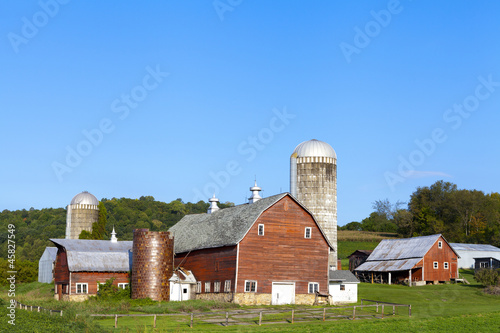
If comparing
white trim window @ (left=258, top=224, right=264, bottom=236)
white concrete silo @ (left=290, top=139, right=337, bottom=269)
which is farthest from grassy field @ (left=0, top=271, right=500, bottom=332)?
white concrete silo @ (left=290, top=139, right=337, bottom=269)

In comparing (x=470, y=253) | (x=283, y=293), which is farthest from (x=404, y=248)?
(x=283, y=293)

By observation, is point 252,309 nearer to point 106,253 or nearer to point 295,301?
point 295,301

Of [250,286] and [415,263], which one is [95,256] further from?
[415,263]

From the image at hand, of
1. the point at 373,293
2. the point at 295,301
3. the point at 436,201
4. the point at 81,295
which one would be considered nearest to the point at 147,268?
the point at 81,295

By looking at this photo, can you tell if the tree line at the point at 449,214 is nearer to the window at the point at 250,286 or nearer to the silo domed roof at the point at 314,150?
the silo domed roof at the point at 314,150

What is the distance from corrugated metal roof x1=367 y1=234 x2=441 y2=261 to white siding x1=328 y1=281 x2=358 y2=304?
53.7 ft

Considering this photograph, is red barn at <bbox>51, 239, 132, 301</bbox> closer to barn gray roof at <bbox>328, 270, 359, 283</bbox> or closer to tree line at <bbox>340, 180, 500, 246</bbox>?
barn gray roof at <bbox>328, 270, 359, 283</bbox>

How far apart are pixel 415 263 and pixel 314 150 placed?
48.8 ft

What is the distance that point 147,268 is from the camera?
46562mm

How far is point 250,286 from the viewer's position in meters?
44.7

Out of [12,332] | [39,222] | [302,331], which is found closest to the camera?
[12,332]

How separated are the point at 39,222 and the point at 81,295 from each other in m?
75.3

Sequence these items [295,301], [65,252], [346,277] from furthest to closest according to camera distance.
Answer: [65,252] < [346,277] < [295,301]

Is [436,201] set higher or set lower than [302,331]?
higher
